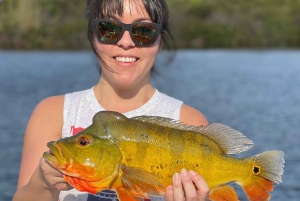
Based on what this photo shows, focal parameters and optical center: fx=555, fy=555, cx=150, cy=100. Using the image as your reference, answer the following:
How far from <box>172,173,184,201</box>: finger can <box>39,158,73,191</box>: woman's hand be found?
552 millimetres

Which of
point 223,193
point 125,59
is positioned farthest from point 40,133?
point 223,193

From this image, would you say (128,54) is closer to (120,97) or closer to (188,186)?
(120,97)

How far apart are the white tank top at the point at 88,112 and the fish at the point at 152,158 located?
73cm

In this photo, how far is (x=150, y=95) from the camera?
152 inches

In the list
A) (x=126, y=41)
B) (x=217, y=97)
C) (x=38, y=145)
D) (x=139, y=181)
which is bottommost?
(x=217, y=97)

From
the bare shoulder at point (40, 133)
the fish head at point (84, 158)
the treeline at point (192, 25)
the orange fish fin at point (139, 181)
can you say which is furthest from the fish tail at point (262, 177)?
the treeline at point (192, 25)

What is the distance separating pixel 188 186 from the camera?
2.90m

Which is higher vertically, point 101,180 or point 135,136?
point 135,136

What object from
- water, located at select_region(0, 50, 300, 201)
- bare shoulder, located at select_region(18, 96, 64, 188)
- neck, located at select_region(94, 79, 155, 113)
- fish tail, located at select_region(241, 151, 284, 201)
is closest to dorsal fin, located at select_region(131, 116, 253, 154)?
fish tail, located at select_region(241, 151, 284, 201)

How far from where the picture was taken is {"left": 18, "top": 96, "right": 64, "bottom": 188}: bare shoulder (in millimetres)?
3547

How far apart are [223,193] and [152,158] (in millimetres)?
464

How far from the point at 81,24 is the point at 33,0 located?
14.6 m

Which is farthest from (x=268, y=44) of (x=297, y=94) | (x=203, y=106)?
(x=203, y=106)

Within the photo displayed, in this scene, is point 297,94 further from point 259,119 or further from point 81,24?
point 81,24
